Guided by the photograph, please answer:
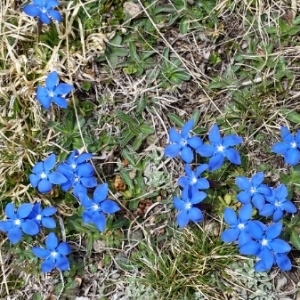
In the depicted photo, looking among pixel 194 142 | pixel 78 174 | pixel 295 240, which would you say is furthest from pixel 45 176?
pixel 295 240

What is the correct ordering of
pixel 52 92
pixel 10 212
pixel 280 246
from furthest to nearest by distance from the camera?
pixel 52 92 → pixel 10 212 → pixel 280 246

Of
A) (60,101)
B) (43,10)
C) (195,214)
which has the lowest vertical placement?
(195,214)

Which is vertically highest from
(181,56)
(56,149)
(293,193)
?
(181,56)

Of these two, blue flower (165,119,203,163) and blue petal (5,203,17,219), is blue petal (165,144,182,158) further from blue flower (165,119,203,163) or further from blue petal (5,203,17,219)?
blue petal (5,203,17,219)

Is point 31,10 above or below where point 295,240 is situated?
above

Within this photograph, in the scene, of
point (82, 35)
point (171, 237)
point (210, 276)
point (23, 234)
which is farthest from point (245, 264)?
point (82, 35)

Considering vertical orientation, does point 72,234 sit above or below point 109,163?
below

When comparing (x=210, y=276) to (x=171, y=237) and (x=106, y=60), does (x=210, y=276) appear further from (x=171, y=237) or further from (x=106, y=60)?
(x=106, y=60)

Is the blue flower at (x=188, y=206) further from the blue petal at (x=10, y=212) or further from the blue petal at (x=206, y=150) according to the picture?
the blue petal at (x=10, y=212)

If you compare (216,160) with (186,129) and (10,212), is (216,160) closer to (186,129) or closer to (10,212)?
(186,129)
